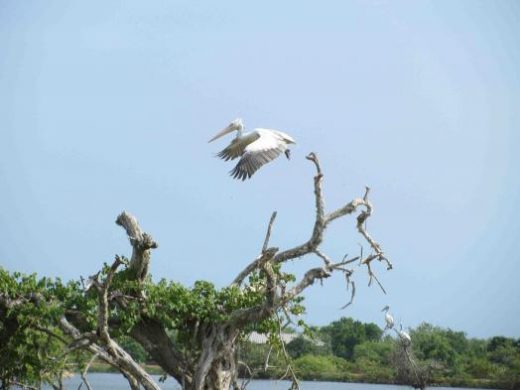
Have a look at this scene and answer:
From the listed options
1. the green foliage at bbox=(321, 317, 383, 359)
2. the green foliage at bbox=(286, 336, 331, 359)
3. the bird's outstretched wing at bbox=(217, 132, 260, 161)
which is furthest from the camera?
the green foliage at bbox=(321, 317, 383, 359)

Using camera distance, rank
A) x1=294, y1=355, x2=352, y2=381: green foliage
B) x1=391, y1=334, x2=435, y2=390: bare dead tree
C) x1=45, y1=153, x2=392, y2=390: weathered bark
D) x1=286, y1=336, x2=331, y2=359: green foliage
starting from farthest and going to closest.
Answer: x1=286, y1=336, x2=331, y2=359: green foliage
x1=294, y1=355, x2=352, y2=381: green foliage
x1=391, y1=334, x2=435, y2=390: bare dead tree
x1=45, y1=153, x2=392, y2=390: weathered bark

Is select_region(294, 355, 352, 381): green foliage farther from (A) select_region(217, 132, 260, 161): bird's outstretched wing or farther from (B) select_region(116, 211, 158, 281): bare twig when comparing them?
(B) select_region(116, 211, 158, 281): bare twig

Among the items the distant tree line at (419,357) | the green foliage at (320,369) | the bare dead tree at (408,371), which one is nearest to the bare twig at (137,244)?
the bare dead tree at (408,371)

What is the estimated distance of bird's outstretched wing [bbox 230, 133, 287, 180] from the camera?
12.4 m

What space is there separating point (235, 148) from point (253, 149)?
1.20 meters

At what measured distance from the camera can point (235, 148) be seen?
1412 centimetres

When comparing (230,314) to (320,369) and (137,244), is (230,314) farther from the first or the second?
(320,369)

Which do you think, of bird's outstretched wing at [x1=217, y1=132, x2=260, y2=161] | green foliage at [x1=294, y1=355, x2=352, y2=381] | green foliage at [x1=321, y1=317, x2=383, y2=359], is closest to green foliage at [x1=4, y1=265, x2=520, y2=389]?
bird's outstretched wing at [x1=217, y1=132, x2=260, y2=161]

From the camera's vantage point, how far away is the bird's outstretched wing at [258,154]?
40.8ft

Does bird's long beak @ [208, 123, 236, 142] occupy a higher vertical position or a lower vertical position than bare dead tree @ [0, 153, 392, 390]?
higher

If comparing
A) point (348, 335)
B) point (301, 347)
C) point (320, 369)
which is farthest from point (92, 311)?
point (348, 335)

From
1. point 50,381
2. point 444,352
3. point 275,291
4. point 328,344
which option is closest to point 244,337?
point 275,291

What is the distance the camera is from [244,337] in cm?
1324

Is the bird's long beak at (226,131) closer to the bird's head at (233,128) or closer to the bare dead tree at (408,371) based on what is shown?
the bird's head at (233,128)
